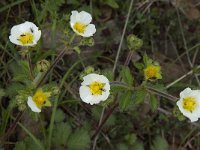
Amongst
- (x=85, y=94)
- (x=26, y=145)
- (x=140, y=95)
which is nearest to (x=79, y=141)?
(x=26, y=145)

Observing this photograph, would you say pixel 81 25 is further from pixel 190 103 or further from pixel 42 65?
pixel 190 103

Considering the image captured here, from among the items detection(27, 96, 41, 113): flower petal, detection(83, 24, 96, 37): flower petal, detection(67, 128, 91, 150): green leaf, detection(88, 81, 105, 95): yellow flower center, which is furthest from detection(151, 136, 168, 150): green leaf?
detection(27, 96, 41, 113): flower petal

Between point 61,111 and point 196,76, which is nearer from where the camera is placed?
point 61,111

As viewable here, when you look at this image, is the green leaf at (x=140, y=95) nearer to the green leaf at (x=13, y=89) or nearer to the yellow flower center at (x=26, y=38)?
the yellow flower center at (x=26, y=38)

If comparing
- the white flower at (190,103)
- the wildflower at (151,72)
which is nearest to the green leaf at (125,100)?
the wildflower at (151,72)

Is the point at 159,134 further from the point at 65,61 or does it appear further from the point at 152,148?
the point at 65,61

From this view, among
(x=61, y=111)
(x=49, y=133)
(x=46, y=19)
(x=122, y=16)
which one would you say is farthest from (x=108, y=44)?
(x=49, y=133)

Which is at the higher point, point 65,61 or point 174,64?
point 174,64
